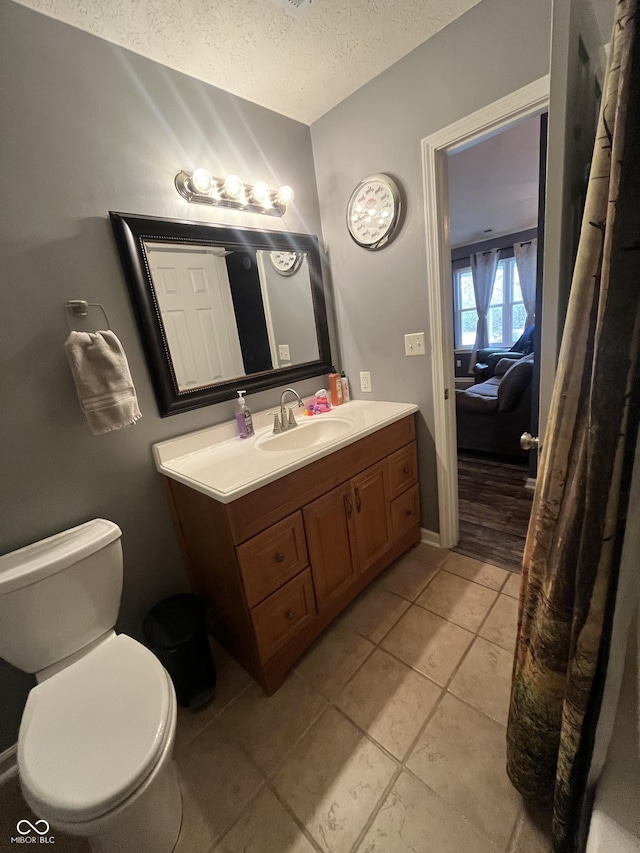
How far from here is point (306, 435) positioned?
1.74 m

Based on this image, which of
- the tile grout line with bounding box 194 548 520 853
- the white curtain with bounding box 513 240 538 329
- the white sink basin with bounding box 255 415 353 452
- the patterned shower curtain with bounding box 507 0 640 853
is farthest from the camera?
the white curtain with bounding box 513 240 538 329

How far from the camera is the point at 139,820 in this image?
892 mm

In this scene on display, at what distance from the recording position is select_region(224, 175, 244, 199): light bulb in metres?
1.52

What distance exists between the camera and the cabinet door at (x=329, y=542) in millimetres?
1378

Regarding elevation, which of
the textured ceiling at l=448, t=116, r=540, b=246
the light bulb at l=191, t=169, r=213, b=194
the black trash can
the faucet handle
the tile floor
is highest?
the textured ceiling at l=448, t=116, r=540, b=246

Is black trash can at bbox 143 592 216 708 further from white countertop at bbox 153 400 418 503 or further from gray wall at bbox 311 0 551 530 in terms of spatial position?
gray wall at bbox 311 0 551 530

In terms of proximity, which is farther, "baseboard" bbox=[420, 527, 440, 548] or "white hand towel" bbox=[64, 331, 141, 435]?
"baseboard" bbox=[420, 527, 440, 548]

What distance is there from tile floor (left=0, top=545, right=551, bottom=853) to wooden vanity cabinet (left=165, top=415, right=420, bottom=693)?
0.49 feet

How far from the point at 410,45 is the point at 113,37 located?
1.15m

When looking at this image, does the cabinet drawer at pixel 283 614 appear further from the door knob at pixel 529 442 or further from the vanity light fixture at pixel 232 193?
the vanity light fixture at pixel 232 193

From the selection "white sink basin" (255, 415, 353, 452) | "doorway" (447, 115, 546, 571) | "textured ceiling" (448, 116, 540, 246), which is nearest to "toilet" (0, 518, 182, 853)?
"white sink basin" (255, 415, 353, 452)

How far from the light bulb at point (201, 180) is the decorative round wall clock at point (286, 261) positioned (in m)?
0.41

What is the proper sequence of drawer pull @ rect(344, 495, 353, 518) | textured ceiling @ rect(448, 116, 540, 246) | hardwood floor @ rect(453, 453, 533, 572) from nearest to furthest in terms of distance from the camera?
drawer pull @ rect(344, 495, 353, 518) < hardwood floor @ rect(453, 453, 533, 572) < textured ceiling @ rect(448, 116, 540, 246)
